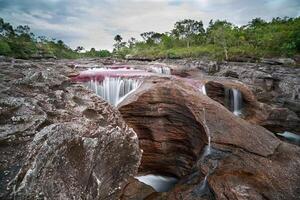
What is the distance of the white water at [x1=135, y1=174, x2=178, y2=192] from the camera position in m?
8.34

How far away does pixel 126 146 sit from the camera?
5.17 meters

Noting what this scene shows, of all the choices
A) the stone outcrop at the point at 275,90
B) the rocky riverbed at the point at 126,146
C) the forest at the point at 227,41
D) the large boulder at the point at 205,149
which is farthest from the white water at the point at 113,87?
the forest at the point at 227,41

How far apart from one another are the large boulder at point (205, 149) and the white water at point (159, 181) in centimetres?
21

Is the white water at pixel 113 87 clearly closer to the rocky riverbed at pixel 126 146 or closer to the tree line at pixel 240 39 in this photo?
the rocky riverbed at pixel 126 146

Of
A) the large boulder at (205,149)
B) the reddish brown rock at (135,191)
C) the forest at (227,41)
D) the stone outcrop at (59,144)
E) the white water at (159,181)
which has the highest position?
the forest at (227,41)


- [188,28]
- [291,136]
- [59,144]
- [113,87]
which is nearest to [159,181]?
[113,87]

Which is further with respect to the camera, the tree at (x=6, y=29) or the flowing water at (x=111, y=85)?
the tree at (x=6, y=29)

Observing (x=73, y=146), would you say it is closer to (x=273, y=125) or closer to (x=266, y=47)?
(x=273, y=125)

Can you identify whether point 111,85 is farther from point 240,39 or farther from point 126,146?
point 240,39

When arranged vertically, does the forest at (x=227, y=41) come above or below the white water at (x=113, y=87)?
above

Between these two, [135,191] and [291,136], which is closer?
[135,191]

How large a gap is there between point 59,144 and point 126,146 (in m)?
1.57

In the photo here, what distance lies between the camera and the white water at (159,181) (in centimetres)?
834

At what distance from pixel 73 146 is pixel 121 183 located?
1.53 metres
